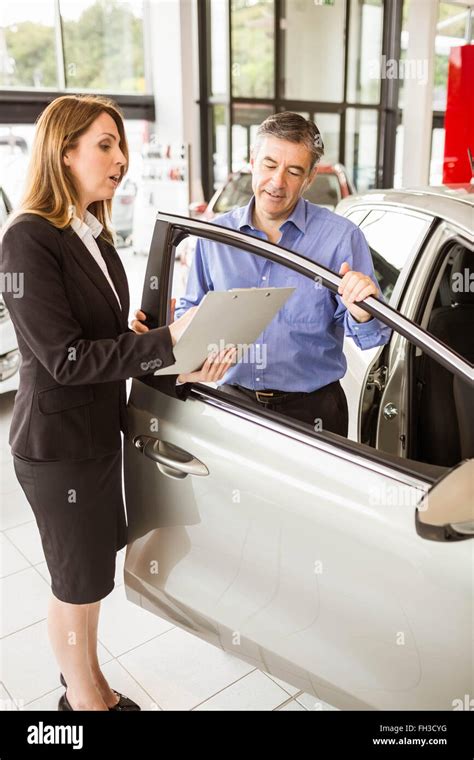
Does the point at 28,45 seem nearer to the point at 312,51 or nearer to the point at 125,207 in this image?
the point at 125,207

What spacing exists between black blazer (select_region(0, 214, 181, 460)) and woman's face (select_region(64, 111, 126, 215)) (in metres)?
0.12

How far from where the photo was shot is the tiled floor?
1903 millimetres

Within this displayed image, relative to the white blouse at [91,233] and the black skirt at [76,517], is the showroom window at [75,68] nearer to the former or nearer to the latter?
the white blouse at [91,233]

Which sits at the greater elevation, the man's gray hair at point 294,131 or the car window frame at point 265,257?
the man's gray hair at point 294,131

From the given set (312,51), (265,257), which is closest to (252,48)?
(312,51)

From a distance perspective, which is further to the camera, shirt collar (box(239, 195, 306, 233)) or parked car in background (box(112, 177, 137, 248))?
parked car in background (box(112, 177, 137, 248))

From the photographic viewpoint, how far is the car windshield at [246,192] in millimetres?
6262

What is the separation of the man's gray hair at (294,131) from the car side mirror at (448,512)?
3.18 ft

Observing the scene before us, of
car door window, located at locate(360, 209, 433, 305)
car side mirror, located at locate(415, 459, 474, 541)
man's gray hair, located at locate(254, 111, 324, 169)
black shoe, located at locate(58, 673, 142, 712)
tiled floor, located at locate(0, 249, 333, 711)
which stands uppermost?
man's gray hair, located at locate(254, 111, 324, 169)

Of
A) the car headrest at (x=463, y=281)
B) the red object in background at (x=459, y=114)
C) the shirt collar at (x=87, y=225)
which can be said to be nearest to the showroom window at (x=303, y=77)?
the red object in background at (x=459, y=114)

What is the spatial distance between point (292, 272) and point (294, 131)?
35 centimetres

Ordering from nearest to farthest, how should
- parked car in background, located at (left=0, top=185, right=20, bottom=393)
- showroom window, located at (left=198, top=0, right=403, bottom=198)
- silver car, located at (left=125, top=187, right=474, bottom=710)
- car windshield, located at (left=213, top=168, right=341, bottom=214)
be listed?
silver car, located at (left=125, top=187, right=474, bottom=710)
parked car in background, located at (left=0, top=185, right=20, bottom=393)
car windshield, located at (left=213, top=168, right=341, bottom=214)
showroom window, located at (left=198, top=0, right=403, bottom=198)

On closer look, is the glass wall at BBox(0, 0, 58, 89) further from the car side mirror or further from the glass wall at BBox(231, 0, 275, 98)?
the car side mirror

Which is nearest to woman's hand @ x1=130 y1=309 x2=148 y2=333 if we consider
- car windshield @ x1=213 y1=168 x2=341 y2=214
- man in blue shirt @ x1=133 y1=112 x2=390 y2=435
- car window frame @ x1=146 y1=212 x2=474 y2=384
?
car window frame @ x1=146 y1=212 x2=474 y2=384
